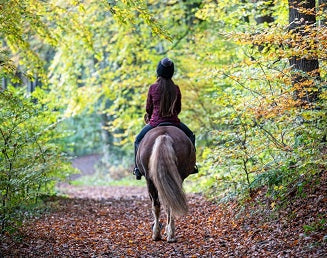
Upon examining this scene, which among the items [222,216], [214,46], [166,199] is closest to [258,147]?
[222,216]

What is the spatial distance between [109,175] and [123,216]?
57.1 feet

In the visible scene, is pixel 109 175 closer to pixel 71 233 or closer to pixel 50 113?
pixel 50 113

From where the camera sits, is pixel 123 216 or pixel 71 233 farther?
pixel 123 216

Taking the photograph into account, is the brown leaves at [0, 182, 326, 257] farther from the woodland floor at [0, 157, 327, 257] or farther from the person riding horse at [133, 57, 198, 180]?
the person riding horse at [133, 57, 198, 180]

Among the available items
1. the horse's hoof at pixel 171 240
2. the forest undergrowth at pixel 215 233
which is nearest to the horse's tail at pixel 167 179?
the forest undergrowth at pixel 215 233

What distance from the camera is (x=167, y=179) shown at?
772 centimetres

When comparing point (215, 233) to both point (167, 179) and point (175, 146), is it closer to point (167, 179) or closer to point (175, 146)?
point (167, 179)

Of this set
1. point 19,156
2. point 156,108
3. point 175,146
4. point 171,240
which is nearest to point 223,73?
point 156,108

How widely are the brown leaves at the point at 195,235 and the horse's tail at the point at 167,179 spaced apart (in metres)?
0.65

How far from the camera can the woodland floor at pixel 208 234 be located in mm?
6738

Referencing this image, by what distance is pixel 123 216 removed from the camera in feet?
40.1

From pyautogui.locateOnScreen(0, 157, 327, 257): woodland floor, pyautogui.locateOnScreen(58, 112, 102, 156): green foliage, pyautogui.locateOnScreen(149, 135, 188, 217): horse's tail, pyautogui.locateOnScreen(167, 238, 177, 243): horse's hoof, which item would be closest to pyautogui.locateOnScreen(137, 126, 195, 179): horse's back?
pyautogui.locateOnScreen(149, 135, 188, 217): horse's tail

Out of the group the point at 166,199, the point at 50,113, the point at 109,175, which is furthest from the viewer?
the point at 109,175

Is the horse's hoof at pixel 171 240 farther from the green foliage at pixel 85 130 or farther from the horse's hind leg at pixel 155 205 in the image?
the green foliage at pixel 85 130
